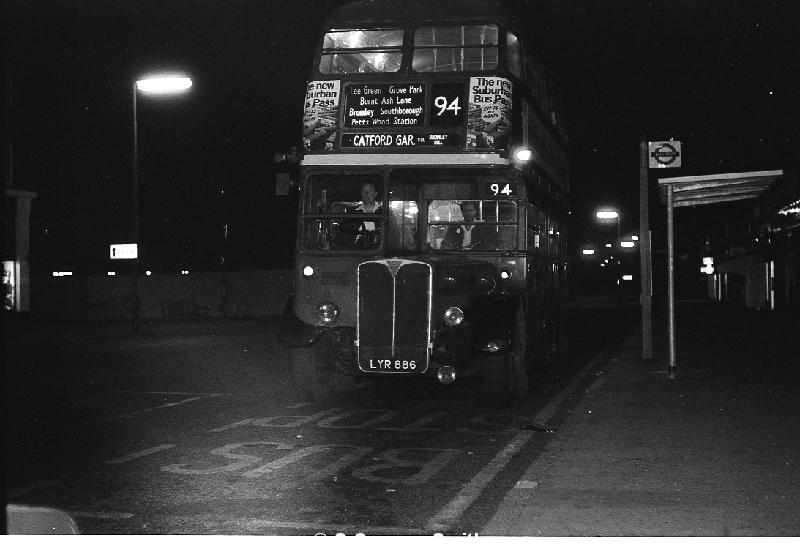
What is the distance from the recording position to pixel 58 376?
17906mm

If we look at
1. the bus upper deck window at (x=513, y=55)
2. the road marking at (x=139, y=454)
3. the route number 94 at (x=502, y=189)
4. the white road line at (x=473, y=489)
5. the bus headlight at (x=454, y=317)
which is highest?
the bus upper deck window at (x=513, y=55)

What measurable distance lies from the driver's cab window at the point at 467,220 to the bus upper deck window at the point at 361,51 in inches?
62.7

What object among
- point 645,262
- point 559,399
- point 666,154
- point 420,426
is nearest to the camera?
point 420,426

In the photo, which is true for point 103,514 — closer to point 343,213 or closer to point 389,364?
point 389,364

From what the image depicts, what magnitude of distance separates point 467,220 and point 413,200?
707mm

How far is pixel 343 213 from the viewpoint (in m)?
13.0

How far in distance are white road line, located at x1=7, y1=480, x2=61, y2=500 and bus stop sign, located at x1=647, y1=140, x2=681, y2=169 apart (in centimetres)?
1070

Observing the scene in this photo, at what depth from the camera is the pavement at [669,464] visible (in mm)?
6391

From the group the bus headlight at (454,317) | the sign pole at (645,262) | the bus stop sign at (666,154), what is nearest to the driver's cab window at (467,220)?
the bus headlight at (454,317)

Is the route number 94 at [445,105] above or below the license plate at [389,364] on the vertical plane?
above

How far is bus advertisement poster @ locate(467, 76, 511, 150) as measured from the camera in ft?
41.6

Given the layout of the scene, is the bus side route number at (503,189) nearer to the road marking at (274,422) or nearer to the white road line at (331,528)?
the road marking at (274,422)

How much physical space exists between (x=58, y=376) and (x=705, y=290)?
84.8 meters

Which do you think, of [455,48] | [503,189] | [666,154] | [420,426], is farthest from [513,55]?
[420,426]
